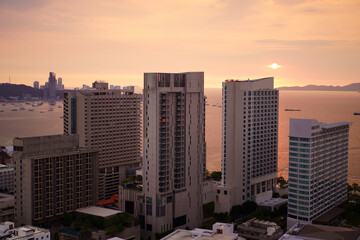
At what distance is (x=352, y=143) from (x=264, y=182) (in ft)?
185

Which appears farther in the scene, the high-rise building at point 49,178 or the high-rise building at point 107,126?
the high-rise building at point 107,126

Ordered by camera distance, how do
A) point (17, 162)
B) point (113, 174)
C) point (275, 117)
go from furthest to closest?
point (113, 174), point (275, 117), point (17, 162)

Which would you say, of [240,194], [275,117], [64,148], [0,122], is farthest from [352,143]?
[0,122]

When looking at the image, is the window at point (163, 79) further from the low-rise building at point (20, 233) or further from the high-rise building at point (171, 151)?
the low-rise building at point (20, 233)

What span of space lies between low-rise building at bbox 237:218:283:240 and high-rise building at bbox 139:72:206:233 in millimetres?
8270

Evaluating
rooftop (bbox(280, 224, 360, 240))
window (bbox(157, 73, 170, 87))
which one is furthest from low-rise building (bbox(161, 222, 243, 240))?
window (bbox(157, 73, 170, 87))

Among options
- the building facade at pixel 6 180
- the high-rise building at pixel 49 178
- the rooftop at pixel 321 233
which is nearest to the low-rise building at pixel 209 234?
the rooftop at pixel 321 233

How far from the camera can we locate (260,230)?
40125 mm

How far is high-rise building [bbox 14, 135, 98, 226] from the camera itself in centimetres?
4234

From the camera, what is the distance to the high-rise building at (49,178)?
4234cm

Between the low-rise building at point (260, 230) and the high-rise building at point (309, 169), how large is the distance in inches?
138

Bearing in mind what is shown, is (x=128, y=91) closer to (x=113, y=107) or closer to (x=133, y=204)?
(x=113, y=107)

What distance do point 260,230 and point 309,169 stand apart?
776 cm

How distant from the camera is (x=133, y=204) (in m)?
47.5
